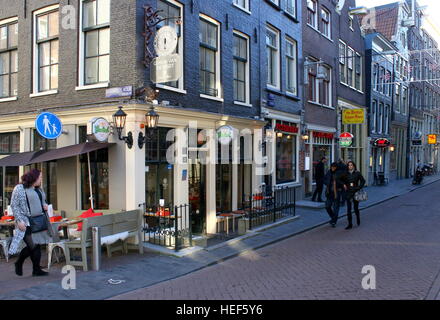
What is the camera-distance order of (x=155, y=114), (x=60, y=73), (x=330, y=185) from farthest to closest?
1. (x=330, y=185)
2. (x=60, y=73)
3. (x=155, y=114)

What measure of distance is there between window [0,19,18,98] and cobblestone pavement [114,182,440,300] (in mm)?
8662

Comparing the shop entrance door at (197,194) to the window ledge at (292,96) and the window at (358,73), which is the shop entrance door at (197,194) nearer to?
the window ledge at (292,96)

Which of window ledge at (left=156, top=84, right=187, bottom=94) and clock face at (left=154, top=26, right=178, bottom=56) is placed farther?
window ledge at (left=156, top=84, right=187, bottom=94)

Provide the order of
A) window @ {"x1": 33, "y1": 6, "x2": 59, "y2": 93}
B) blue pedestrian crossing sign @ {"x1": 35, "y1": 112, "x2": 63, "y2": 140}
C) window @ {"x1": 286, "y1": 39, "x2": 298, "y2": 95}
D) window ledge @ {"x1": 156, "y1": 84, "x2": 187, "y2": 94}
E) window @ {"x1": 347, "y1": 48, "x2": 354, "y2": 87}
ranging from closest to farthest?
blue pedestrian crossing sign @ {"x1": 35, "y1": 112, "x2": 63, "y2": 140}, window ledge @ {"x1": 156, "y1": 84, "x2": 187, "y2": 94}, window @ {"x1": 33, "y1": 6, "x2": 59, "y2": 93}, window @ {"x1": 286, "y1": 39, "x2": 298, "y2": 95}, window @ {"x1": 347, "y1": 48, "x2": 354, "y2": 87}

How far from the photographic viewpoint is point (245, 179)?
13.7m

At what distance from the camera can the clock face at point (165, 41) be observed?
29.4 ft

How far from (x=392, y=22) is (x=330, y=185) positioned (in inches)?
1000

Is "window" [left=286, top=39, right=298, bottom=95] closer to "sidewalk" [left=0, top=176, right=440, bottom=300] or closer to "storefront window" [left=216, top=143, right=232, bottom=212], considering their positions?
"storefront window" [left=216, top=143, right=232, bottom=212]

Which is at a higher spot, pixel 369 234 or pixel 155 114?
pixel 155 114

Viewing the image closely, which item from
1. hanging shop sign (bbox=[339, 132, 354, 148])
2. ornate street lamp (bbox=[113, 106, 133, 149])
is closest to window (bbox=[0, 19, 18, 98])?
ornate street lamp (bbox=[113, 106, 133, 149])

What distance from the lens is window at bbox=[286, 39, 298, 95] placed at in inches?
664

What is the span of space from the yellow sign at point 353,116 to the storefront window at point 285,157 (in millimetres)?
5707
